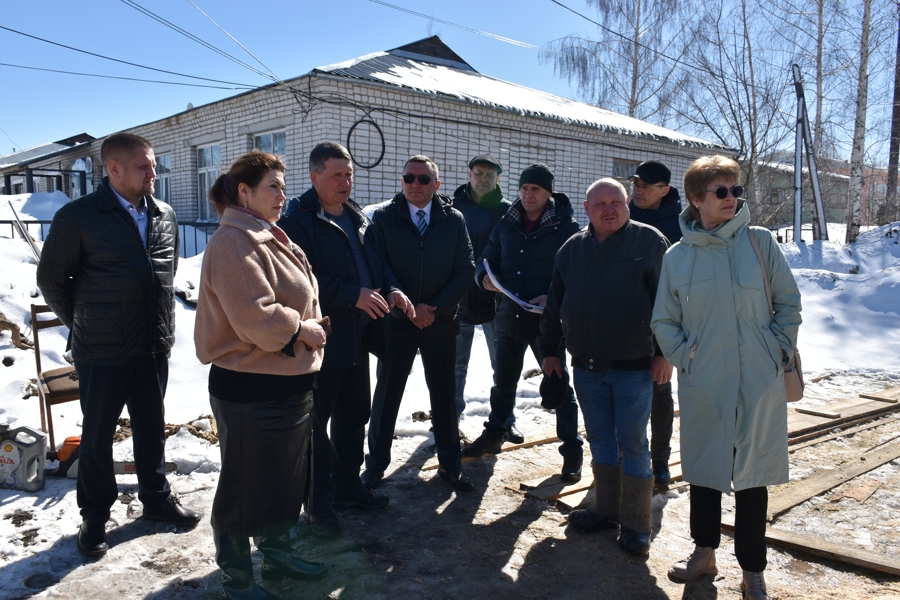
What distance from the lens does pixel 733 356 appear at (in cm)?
269

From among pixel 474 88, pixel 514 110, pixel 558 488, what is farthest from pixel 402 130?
pixel 558 488

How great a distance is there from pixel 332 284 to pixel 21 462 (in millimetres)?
2243

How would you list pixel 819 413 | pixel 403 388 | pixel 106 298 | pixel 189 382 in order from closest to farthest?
pixel 106 298
pixel 403 388
pixel 819 413
pixel 189 382

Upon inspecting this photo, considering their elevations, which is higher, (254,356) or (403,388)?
(254,356)

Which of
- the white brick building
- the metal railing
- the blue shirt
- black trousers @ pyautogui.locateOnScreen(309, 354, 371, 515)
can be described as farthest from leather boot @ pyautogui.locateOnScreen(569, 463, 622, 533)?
the metal railing

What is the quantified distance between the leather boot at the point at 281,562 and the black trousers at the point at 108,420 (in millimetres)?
930

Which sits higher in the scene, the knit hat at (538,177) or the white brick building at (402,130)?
the white brick building at (402,130)

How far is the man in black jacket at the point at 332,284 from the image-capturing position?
3314 millimetres

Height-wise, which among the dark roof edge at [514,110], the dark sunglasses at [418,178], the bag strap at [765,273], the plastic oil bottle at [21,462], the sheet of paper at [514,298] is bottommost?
the plastic oil bottle at [21,462]

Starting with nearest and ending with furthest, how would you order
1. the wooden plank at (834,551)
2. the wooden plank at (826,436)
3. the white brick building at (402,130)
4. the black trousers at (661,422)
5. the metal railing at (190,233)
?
the wooden plank at (834,551) → the black trousers at (661,422) → the wooden plank at (826,436) → the white brick building at (402,130) → the metal railing at (190,233)

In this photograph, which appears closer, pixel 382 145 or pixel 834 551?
pixel 834 551

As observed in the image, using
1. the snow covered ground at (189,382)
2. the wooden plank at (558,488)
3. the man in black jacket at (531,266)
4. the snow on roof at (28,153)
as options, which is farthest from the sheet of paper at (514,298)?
the snow on roof at (28,153)

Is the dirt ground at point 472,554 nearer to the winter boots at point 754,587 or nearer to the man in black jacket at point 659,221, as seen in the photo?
the winter boots at point 754,587

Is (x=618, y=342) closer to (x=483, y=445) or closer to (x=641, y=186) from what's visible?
(x=641, y=186)
